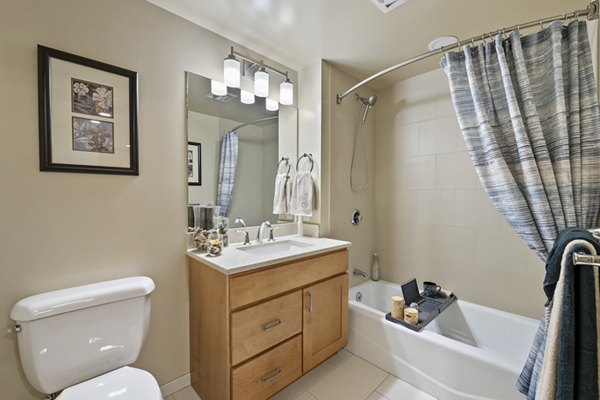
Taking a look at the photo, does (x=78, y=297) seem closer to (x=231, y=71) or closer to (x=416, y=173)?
(x=231, y=71)

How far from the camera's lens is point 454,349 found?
4.82 feet

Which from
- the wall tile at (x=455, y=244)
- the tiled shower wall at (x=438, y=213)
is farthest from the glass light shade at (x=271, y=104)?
the wall tile at (x=455, y=244)

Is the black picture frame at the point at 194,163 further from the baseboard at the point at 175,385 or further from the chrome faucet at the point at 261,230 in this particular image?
the baseboard at the point at 175,385

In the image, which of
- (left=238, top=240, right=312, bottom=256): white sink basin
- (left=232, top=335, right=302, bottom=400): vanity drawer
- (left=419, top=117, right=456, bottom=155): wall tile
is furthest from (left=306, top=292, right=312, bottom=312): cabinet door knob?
(left=419, top=117, right=456, bottom=155): wall tile

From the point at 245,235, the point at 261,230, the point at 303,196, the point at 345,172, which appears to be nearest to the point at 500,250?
the point at 345,172

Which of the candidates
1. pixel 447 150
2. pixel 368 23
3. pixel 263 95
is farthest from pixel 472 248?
pixel 263 95

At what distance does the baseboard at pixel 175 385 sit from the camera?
151 cm

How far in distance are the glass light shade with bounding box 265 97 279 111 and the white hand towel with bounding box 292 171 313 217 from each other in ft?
1.96

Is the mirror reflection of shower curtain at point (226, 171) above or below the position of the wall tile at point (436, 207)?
above

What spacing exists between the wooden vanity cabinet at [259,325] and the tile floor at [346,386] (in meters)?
0.14

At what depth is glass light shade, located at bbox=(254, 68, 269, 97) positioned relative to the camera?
186 centimetres

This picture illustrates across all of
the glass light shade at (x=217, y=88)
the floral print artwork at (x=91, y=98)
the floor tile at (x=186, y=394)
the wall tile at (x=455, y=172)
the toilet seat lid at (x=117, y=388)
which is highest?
the glass light shade at (x=217, y=88)

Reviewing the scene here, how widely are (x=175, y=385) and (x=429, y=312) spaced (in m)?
1.82

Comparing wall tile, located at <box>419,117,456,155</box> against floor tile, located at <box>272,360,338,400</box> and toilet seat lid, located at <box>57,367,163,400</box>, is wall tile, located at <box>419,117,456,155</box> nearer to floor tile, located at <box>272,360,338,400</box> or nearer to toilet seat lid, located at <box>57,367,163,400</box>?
floor tile, located at <box>272,360,338,400</box>
